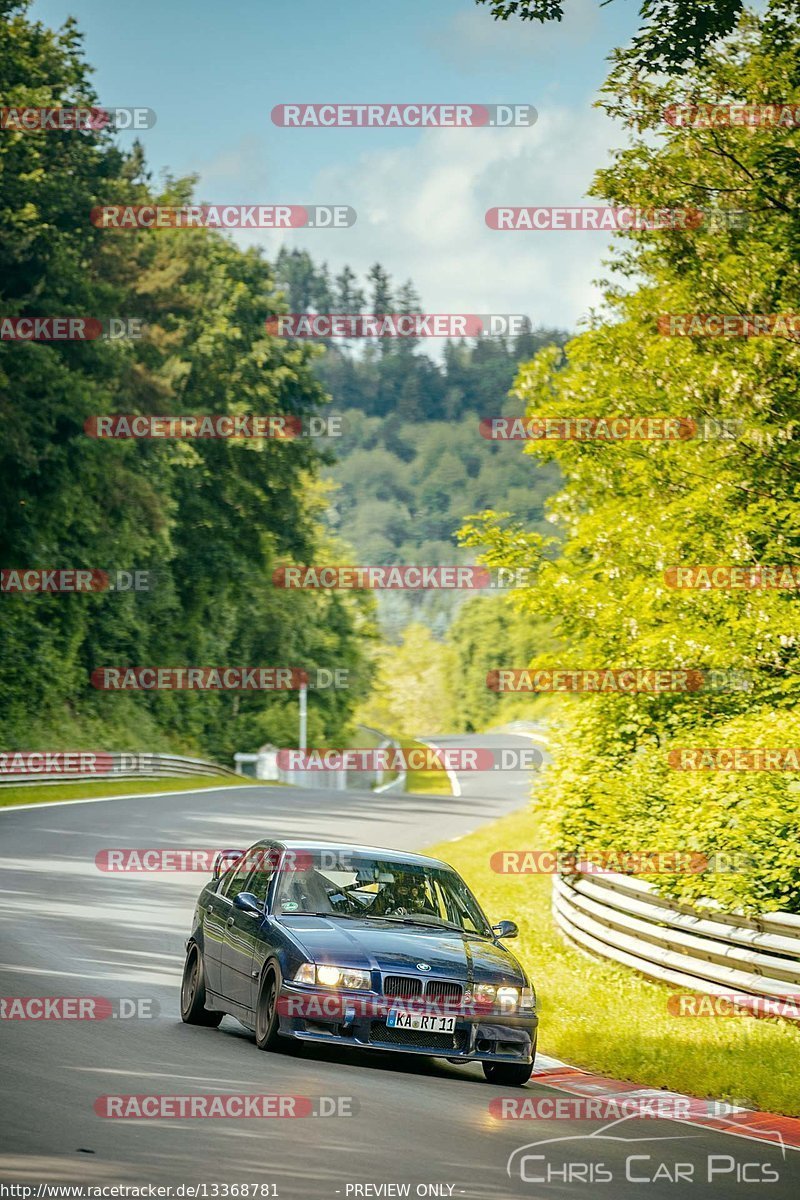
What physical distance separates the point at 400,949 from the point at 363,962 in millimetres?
336

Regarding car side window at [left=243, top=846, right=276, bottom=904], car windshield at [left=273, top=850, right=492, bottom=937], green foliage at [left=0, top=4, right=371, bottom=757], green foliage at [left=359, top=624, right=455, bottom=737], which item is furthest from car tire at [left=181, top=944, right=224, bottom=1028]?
green foliage at [left=359, top=624, right=455, bottom=737]

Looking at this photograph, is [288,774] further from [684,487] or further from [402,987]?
[402,987]

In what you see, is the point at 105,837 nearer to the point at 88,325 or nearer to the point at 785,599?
the point at 785,599

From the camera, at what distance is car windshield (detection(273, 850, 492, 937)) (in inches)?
442

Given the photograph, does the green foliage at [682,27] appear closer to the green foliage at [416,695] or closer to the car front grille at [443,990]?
the car front grille at [443,990]

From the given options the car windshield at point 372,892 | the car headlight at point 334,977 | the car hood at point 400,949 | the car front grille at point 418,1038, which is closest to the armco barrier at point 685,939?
the car windshield at point 372,892

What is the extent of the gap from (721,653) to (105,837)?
49.1ft

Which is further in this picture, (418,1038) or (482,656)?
(482,656)

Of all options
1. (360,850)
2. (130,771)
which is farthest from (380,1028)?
(130,771)

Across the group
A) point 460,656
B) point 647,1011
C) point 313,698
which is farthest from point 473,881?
point 460,656

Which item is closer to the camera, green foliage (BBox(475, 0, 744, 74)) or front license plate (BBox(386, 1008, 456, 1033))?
front license plate (BBox(386, 1008, 456, 1033))

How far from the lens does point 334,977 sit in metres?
10.1

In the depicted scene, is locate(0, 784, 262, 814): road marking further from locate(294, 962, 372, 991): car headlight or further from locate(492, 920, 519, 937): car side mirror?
locate(294, 962, 372, 991): car headlight

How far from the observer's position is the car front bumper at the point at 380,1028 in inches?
398
